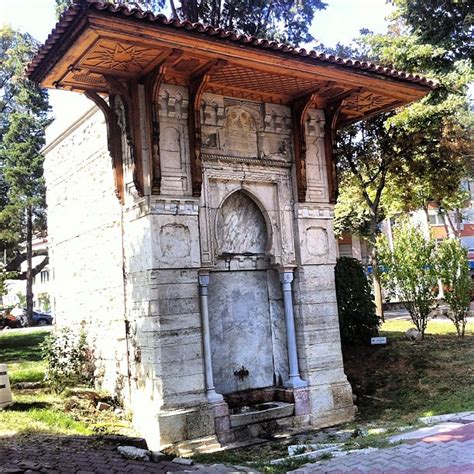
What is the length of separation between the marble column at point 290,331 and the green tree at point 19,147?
18.9 metres

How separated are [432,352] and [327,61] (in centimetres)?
648

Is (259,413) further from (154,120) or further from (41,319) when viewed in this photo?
(41,319)

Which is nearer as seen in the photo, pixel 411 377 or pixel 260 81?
pixel 260 81

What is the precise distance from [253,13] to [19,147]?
561 inches

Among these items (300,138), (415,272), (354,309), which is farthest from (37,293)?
(300,138)

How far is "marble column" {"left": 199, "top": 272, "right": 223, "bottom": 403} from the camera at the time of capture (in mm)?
7992

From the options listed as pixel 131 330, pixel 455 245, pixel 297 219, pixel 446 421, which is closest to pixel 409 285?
pixel 455 245

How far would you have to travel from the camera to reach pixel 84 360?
1034 cm

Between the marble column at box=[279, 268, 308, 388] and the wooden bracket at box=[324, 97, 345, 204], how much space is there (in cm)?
168

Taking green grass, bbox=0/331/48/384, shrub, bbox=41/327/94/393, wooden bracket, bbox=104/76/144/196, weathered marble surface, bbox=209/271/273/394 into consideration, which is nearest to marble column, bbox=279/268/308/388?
weathered marble surface, bbox=209/271/273/394

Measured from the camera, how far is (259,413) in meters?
8.30

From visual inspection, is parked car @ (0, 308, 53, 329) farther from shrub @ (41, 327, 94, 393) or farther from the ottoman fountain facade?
the ottoman fountain facade

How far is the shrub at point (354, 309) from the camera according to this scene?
12102 mm

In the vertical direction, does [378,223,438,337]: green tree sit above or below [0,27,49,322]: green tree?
below
